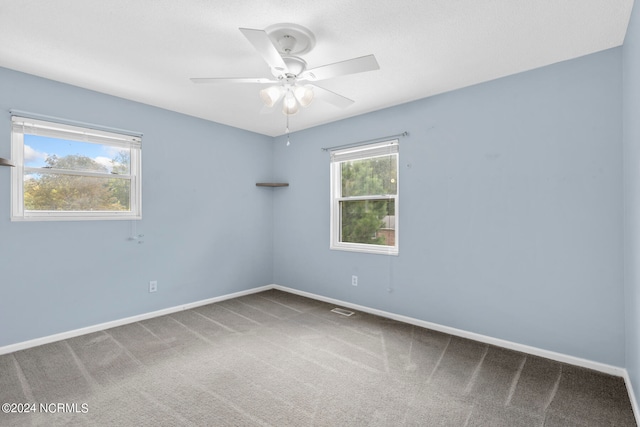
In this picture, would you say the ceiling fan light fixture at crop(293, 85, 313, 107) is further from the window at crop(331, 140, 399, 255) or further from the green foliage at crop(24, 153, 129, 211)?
the green foliage at crop(24, 153, 129, 211)

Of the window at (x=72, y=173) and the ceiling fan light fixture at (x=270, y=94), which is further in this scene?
the window at (x=72, y=173)

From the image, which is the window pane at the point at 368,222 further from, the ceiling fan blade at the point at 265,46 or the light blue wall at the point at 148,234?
the ceiling fan blade at the point at 265,46

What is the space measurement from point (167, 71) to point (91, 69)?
633 mm

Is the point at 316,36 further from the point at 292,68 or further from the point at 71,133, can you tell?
the point at 71,133

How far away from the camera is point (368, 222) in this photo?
386 centimetres

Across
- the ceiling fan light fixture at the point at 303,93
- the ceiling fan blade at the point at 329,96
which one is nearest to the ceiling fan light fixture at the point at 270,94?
the ceiling fan light fixture at the point at 303,93

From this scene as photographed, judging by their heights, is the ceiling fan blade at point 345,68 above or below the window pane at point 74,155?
above

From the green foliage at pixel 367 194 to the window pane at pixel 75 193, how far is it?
258 centimetres

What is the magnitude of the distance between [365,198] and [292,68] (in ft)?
6.74

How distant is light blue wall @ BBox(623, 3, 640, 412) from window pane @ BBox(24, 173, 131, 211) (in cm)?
430

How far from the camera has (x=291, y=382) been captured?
221cm

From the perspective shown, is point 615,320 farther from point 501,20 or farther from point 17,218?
point 17,218

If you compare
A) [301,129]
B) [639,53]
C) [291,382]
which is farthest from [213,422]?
[301,129]

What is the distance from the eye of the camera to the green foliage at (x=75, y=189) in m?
2.82
